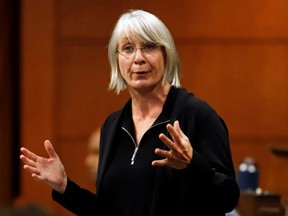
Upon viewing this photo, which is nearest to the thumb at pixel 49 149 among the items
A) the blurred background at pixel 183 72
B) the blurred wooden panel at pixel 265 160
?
the blurred background at pixel 183 72

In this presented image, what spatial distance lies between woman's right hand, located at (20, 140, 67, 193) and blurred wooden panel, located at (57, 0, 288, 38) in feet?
11.5

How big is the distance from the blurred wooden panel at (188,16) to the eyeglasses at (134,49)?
11.2 ft

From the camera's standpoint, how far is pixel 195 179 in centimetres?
243

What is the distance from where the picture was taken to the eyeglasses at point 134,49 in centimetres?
265

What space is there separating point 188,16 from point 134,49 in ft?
11.5

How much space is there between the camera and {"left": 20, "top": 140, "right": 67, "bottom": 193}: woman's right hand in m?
2.69

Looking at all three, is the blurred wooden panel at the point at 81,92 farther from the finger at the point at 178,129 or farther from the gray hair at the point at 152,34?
the finger at the point at 178,129

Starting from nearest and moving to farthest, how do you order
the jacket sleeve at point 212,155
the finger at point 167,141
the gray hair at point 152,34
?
the finger at point 167,141 → the jacket sleeve at point 212,155 → the gray hair at point 152,34

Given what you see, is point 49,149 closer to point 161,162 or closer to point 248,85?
point 161,162

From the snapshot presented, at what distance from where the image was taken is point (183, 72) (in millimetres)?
6129

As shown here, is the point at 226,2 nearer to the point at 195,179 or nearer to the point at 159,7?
the point at 159,7

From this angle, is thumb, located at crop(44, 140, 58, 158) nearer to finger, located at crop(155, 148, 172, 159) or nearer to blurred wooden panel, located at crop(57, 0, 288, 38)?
finger, located at crop(155, 148, 172, 159)

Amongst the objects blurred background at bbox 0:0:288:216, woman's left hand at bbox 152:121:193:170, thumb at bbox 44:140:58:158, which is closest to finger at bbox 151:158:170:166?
woman's left hand at bbox 152:121:193:170

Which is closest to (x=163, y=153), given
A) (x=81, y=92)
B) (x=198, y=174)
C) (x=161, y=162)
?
(x=161, y=162)
